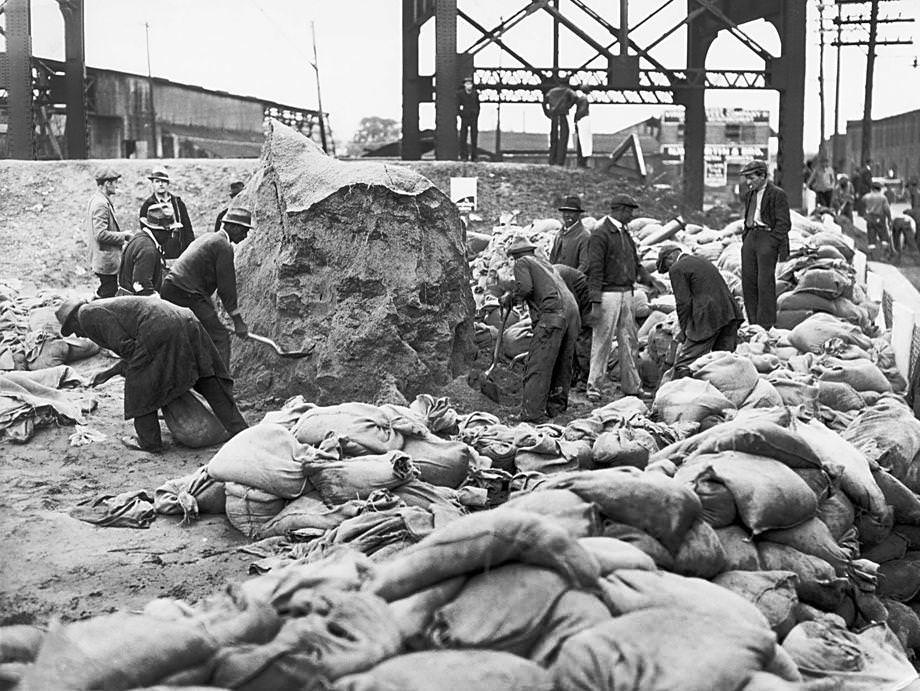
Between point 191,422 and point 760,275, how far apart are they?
564 centimetres

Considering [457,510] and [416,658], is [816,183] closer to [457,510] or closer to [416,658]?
[457,510]

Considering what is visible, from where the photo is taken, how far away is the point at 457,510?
6.05 m

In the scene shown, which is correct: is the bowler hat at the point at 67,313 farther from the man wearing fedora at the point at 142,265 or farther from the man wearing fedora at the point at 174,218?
the man wearing fedora at the point at 174,218

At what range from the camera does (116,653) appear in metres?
3.00

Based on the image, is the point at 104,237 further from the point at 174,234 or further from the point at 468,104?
the point at 468,104

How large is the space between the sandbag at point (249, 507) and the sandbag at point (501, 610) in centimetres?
300

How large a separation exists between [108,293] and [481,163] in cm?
1049

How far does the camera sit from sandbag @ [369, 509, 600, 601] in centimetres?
342

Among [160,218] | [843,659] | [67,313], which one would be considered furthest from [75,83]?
[843,659]

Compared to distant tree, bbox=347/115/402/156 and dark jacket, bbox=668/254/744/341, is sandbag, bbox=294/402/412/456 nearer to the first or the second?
dark jacket, bbox=668/254/744/341

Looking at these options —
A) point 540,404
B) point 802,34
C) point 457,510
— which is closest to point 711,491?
point 457,510

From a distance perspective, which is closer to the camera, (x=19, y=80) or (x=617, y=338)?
(x=617, y=338)

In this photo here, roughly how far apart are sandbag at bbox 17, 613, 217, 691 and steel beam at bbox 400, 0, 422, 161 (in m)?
20.6

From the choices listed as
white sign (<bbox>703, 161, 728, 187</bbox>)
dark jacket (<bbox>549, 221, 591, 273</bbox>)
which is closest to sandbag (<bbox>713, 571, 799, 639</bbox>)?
dark jacket (<bbox>549, 221, 591, 273</bbox>)
